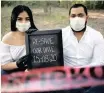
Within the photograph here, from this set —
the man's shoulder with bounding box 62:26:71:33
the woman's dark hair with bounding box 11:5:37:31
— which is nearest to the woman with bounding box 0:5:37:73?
the woman's dark hair with bounding box 11:5:37:31

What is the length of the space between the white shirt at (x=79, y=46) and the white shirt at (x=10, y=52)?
23cm

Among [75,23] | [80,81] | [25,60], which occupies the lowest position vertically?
[80,81]

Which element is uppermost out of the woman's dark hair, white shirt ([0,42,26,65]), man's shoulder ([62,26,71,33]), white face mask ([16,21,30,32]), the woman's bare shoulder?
the woman's dark hair

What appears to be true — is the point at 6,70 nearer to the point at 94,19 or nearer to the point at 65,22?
the point at 65,22

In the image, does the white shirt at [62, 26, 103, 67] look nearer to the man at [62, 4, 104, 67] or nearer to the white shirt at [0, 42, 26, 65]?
the man at [62, 4, 104, 67]

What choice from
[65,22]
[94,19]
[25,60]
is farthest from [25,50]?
[94,19]

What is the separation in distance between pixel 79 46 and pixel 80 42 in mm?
22

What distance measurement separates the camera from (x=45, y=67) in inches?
78.7

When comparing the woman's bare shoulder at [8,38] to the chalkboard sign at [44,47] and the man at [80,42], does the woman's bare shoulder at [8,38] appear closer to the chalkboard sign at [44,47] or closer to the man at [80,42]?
the chalkboard sign at [44,47]

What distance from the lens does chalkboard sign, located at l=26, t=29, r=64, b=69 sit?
6.45 ft

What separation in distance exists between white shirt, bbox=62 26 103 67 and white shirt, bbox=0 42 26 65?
0.23 meters

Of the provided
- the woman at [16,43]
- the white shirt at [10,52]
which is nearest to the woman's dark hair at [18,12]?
the woman at [16,43]

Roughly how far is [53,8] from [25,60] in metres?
0.32

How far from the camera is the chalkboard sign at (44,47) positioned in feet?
6.45
